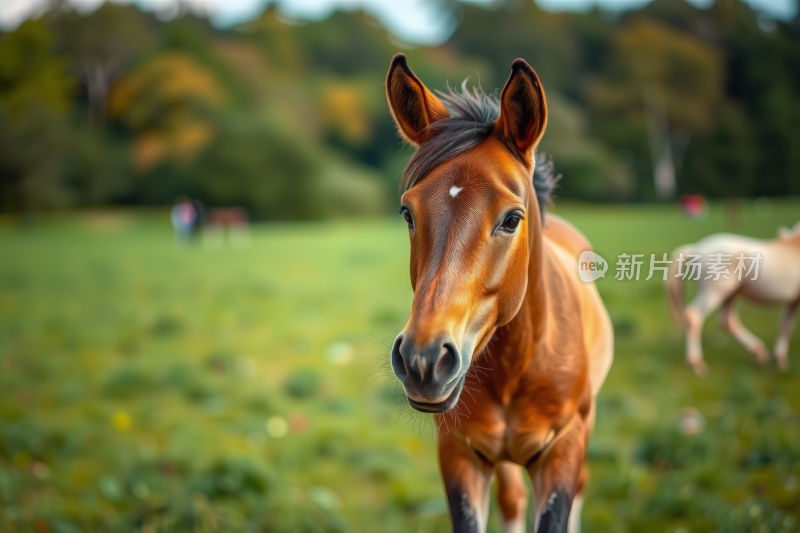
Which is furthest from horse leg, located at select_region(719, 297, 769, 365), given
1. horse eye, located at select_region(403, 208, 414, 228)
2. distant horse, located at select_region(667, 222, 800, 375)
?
horse eye, located at select_region(403, 208, 414, 228)

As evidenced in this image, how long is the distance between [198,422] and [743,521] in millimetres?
3205

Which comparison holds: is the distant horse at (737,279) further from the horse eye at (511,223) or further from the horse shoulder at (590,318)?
the horse eye at (511,223)

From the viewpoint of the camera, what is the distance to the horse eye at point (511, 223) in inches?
44.6

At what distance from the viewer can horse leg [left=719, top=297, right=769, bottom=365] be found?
2465 mm

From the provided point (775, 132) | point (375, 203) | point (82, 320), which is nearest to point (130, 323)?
point (82, 320)

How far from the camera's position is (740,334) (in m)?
2.55

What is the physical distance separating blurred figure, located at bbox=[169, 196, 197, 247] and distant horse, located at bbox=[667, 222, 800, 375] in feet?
22.7

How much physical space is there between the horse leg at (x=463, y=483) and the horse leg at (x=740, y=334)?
1628 mm

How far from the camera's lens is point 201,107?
8.75 m

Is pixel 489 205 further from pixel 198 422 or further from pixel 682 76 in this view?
pixel 682 76

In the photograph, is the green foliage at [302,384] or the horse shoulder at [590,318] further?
the green foliage at [302,384]

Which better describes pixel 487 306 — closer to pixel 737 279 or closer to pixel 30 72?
pixel 737 279

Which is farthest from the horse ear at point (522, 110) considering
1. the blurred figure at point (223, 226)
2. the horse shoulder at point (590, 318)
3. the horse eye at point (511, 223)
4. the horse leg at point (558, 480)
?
the blurred figure at point (223, 226)

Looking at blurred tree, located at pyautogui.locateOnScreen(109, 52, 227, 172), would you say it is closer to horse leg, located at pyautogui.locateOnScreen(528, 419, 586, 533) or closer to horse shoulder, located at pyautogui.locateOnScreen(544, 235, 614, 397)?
horse shoulder, located at pyautogui.locateOnScreen(544, 235, 614, 397)
